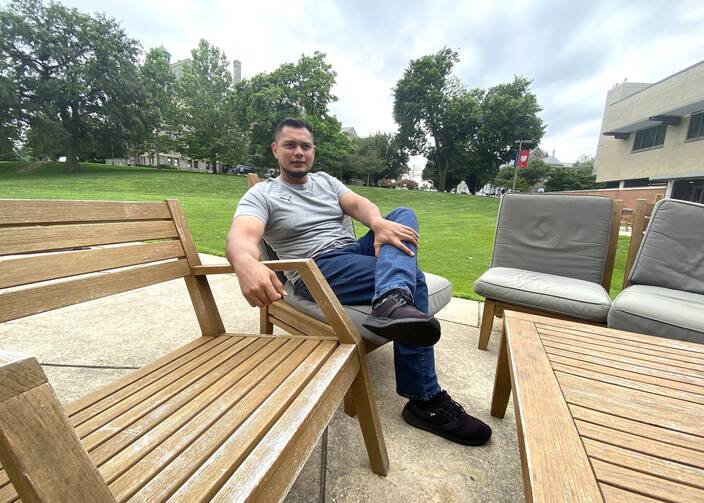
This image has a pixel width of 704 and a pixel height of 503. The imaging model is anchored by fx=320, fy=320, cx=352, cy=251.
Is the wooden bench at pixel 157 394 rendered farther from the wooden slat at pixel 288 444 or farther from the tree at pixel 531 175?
the tree at pixel 531 175

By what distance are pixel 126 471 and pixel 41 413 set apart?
42 centimetres

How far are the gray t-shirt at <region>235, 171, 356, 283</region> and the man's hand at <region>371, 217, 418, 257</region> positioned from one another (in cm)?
40

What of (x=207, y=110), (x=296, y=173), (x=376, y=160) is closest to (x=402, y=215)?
(x=296, y=173)

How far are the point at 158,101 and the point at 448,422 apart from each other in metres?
33.2

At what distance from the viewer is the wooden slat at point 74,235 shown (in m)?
0.90

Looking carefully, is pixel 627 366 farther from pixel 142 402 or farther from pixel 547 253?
pixel 547 253

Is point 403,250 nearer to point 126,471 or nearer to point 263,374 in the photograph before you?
point 263,374

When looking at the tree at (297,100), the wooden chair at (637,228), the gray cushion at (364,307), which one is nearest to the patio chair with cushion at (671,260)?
the wooden chair at (637,228)

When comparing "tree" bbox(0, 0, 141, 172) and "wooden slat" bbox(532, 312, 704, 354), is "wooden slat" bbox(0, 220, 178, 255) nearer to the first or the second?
"wooden slat" bbox(532, 312, 704, 354)

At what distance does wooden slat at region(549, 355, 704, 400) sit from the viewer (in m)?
0.93

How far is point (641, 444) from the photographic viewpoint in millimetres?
721

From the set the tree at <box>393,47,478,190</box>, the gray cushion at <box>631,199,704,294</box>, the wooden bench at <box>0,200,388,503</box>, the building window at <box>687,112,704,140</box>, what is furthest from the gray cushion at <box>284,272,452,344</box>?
the tree at <box>393,47,478,190</box>

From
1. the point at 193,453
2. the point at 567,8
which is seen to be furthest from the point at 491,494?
the point at 567,8

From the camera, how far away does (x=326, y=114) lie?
25750 millimetres
